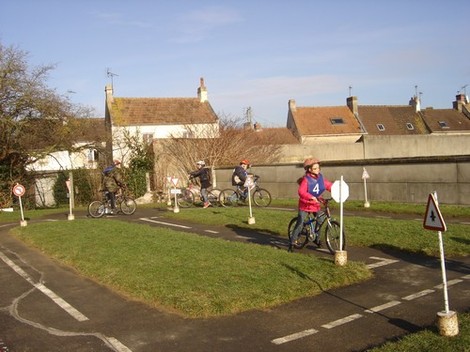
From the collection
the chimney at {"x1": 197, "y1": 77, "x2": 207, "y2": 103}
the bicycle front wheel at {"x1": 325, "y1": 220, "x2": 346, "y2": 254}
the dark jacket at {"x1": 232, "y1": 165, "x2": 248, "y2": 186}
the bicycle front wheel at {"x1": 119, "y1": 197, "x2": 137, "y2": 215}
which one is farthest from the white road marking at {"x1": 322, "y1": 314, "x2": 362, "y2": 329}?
the chimney at {"x1": 197, "y1": 77, "x2": 207, "y2": 103}

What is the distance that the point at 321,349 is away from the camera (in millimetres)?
5301

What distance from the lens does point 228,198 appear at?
2108cm

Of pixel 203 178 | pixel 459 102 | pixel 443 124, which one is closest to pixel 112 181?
pixel 203 178

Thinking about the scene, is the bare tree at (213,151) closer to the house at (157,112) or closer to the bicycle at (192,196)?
the bicycle at (192,196)

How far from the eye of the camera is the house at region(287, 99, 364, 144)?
182 feet

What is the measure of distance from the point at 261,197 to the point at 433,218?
1495cm

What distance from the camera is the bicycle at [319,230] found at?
9703 millimetres

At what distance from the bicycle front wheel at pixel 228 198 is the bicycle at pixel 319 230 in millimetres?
10116

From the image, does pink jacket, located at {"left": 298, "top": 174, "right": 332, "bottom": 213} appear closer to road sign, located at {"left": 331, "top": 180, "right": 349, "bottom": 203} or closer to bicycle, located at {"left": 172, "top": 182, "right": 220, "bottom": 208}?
road sign, located at {"left": 331, "top": 180, "right": 349, "bottom": 203}

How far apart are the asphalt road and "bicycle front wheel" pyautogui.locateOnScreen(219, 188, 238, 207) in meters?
12.2

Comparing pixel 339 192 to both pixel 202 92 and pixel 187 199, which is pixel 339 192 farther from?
pixel 202 92

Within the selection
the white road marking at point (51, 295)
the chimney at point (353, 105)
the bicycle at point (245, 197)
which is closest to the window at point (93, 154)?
the bicycle at point (245, 197)

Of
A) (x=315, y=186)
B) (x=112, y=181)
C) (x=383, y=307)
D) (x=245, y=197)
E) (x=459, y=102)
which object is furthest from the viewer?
(x=459, y=102)

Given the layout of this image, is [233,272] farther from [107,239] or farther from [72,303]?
[107,239]
